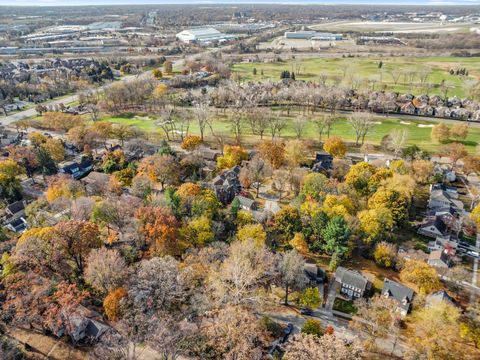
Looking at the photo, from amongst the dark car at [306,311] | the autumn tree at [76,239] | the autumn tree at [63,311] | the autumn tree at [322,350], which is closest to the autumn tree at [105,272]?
the autumn tree at [63,311]

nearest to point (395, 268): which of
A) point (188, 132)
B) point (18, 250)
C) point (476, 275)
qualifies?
point (476, 275)

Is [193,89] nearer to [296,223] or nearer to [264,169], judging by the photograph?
[264,169]

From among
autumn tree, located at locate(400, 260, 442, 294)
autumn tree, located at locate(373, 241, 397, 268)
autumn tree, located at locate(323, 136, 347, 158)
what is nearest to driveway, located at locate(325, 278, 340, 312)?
autumn tree, located at locate(373, 241, 397, 268)

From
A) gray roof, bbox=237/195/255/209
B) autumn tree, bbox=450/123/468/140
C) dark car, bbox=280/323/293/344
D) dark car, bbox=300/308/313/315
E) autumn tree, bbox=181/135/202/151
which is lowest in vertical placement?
dark car, bbox=300/308/313/315

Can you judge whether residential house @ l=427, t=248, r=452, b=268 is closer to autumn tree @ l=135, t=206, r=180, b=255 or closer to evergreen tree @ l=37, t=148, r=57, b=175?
autumn tree @ l=135, t=206, r=180, b=255

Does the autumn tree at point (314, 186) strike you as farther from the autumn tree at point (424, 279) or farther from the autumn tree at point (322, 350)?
the autumn tree at point (322, 350)

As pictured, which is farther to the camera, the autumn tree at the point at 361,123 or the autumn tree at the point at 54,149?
the autumn tree at the point at 361,123
